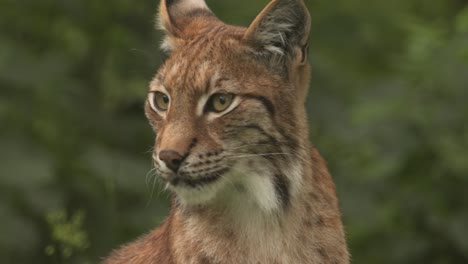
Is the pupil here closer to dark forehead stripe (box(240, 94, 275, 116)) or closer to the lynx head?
the lynx head

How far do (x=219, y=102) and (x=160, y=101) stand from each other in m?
Answer: 0.37

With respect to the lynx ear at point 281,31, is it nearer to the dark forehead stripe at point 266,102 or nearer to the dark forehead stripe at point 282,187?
the dark forehead stripe at point 266,102

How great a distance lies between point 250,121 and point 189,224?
0.66m

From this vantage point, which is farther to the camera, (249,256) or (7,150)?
(7,150)

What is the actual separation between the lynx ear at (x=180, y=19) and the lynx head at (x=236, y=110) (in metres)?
0.05

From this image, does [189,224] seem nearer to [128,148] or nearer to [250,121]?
[250,121]

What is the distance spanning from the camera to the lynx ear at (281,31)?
252 inches

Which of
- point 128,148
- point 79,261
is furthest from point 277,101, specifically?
point 128,148

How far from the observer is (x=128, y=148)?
9508mm

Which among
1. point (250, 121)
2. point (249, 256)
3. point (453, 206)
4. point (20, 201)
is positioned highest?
point (250, 121)

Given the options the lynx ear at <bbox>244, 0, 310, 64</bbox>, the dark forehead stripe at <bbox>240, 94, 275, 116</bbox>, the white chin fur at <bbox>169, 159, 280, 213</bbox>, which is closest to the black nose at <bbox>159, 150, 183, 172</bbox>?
the white chin fur at <bbox>169, 159, 280, 213</bbox>

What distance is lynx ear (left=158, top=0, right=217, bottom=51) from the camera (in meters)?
6.71

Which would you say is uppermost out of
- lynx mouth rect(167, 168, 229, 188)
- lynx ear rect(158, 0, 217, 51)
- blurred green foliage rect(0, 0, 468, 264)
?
lynx ear rect(158, 0, 217, 51)

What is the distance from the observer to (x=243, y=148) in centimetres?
621
